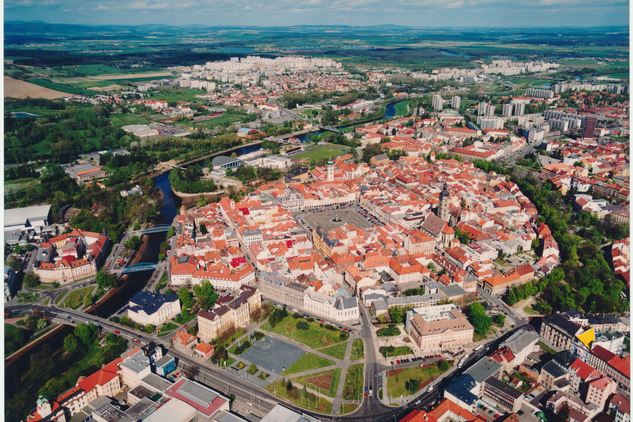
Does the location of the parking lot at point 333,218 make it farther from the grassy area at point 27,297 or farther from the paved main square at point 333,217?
the grassy area at point 27,297

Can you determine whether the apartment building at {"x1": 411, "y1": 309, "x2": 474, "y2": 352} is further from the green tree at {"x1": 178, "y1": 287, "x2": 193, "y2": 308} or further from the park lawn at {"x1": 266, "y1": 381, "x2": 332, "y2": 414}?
the green tree at {"x1": 178, "y1": 287, "x2": 193, "y2": 308}

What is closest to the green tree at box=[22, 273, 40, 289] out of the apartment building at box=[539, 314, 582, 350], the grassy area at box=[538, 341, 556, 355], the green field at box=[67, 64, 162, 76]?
the grassy area at box=[538, 341, 556, 355]

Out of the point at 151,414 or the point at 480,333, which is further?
the point at 480,333

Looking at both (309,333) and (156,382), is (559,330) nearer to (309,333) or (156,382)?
(309,333)

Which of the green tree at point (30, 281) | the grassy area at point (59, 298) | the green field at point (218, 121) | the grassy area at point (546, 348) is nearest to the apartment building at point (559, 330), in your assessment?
the grassy area at point (546, 348)

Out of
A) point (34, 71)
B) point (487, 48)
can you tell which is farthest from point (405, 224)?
point (487, 48)

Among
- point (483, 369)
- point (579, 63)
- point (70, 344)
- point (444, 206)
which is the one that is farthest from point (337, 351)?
point (579, 63)

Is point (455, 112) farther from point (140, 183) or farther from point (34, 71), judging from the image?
point (34, 71)
